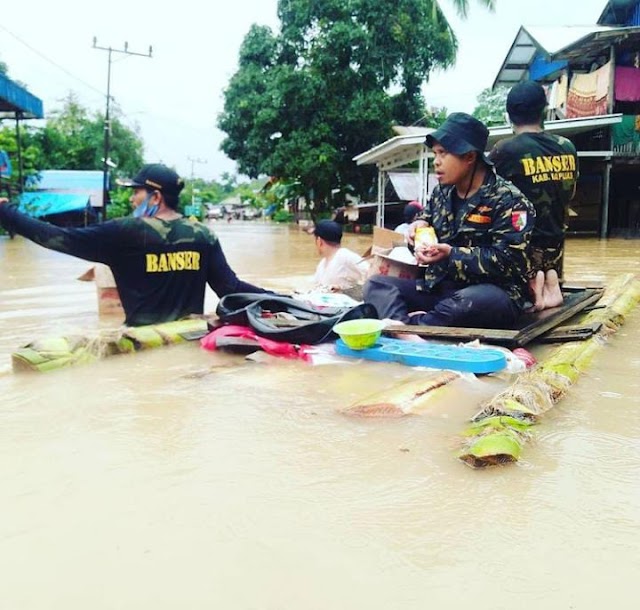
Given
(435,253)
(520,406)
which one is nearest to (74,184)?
(435,253)

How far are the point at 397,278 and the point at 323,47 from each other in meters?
19.5

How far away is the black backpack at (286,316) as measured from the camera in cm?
361

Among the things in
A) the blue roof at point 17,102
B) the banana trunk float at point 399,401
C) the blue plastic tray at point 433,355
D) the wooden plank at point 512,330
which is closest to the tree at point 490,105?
the blue roof at point 17,102

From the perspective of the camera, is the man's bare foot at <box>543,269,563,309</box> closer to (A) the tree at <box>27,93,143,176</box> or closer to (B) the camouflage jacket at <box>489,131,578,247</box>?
(B) the camouflage jacket at <box>489,131,578,247</box>

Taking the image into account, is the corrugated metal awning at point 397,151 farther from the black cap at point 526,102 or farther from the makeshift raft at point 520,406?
the makeshift raft at point 520,406

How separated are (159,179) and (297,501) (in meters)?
2.57

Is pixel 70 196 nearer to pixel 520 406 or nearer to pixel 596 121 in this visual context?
pixel 596 121

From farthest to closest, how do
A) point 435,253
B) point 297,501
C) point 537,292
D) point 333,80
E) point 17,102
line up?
point 333,80, point 17,102, point 537,292, point 435,253, point 297,501

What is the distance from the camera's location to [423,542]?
157cm

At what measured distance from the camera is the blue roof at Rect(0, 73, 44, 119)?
15.0m

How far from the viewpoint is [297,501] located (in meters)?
1.79

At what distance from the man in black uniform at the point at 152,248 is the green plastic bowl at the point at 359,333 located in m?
1.09

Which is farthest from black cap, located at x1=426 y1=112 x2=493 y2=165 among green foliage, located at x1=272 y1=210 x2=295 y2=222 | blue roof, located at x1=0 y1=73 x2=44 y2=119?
green foliage, located at x1=272 y1=210 x2=295 y2=222

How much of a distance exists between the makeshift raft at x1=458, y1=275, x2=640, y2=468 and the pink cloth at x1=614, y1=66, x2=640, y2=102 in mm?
14927
